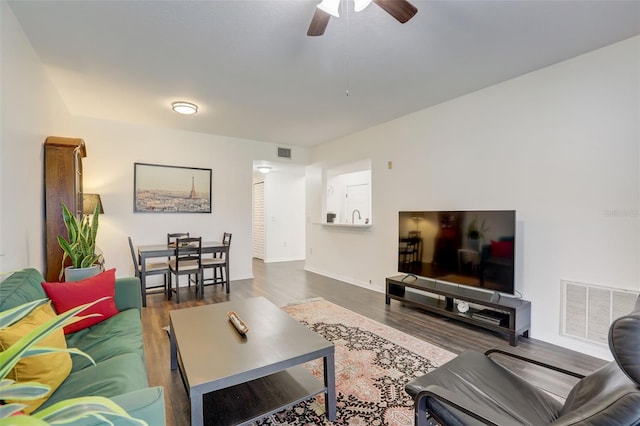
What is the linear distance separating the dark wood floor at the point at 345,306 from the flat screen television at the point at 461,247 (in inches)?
20.2

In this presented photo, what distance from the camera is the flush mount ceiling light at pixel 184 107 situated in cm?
375

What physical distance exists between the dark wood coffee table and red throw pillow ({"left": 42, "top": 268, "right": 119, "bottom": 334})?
54cm

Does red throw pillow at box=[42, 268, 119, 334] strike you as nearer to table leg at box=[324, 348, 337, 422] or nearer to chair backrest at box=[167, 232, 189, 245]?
table leg at box=[324, 348, 337, 422]

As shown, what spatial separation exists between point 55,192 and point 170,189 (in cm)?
205

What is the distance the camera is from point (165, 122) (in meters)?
4.58

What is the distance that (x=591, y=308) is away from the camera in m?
2.59

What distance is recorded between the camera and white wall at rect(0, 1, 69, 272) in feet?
6.73

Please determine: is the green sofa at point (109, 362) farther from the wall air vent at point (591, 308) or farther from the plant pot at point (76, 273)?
the wall air vent at point (591, 308)

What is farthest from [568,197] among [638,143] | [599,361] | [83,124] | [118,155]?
[83,124]

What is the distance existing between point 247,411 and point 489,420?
1233mm

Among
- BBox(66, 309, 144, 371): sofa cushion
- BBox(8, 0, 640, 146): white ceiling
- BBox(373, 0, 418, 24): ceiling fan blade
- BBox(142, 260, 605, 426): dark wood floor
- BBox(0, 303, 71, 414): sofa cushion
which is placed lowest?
BBox(142, 260, 605, 426): dark wood floor

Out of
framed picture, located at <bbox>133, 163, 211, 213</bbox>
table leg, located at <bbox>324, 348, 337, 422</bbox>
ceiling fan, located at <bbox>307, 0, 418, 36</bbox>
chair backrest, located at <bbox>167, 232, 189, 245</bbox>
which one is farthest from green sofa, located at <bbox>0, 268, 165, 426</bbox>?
framed picture, located at <bbox>133, 163, 211, 213</bbox>

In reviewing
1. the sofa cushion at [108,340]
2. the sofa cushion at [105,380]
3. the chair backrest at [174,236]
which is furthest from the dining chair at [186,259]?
the sofa cushion at [105,380]

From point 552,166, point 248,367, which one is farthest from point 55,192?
point 552,166
